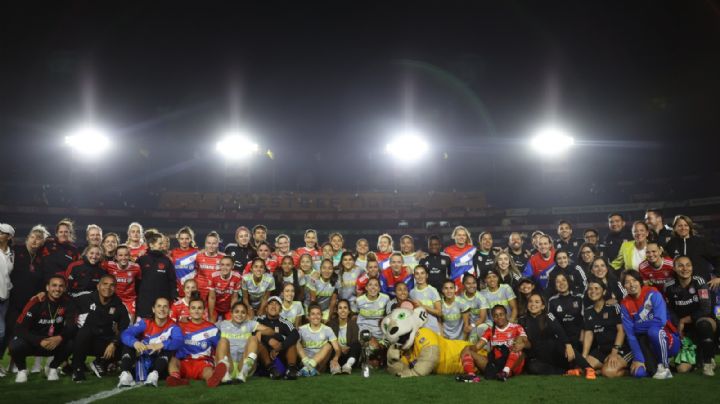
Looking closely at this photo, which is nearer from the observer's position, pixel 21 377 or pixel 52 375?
pixel 21 377

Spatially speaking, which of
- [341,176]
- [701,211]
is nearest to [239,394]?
[341,176]

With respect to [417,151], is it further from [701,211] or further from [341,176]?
[701,211]

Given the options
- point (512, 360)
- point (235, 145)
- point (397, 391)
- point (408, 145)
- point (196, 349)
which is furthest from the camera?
point (408, 145)

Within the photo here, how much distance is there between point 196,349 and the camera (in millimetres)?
5895

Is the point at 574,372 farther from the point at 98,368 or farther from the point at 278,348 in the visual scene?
the point at 98,368

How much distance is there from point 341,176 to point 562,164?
12.6 meters

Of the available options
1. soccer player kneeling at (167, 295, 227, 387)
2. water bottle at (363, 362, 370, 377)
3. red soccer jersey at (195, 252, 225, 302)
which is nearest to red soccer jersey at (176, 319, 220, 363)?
soccer player kneeling at (167, 295, 227, 387)

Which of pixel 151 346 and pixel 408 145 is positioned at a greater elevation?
pixel 408 145

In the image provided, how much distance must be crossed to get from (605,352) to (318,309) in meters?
3.86

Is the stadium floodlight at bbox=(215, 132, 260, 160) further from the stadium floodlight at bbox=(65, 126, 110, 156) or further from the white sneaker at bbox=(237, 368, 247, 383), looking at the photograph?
the white sneaker at bbox=(237, 368, 247, 383)

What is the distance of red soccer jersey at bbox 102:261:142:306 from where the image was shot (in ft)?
23.3

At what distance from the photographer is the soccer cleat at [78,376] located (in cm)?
557

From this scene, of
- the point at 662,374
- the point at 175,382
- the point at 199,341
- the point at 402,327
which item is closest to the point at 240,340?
the point at 199,341

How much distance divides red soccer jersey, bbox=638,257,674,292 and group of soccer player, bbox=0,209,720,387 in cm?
2
